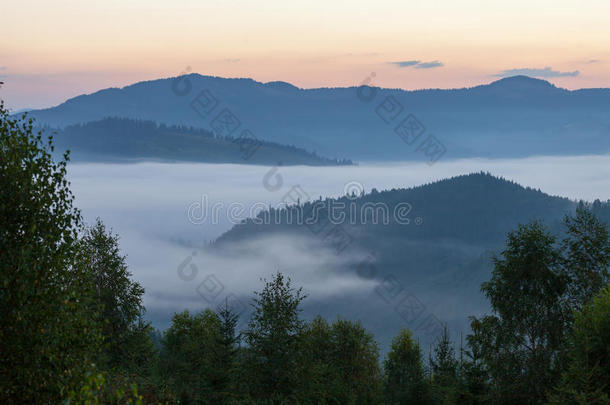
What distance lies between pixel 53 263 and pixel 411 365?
58976mm

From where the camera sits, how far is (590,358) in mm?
34500

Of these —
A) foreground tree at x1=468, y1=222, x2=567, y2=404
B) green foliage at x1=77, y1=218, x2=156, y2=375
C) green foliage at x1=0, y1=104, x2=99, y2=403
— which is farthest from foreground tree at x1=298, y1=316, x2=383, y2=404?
green foliage at x1=0, y1=104, x2=99, y2=403

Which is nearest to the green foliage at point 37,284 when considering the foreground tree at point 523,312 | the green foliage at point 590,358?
the green foliage at point 590,358

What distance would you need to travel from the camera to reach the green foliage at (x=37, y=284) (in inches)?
883

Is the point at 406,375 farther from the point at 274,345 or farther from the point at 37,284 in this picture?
the point at 37,284

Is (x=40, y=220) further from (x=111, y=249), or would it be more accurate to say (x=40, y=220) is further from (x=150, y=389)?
(x=111, y=249)

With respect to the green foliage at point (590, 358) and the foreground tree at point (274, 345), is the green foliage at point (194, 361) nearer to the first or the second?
the foreground tree at point (274, 345)

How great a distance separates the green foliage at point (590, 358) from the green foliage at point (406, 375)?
15.4 m

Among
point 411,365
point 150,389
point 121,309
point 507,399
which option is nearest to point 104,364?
point 121,309

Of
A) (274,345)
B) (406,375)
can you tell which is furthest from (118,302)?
(406,375)

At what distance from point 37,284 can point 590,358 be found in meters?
32.8

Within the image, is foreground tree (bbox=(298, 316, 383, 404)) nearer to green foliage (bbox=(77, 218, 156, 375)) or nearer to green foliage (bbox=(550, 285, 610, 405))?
green foliage (bbox=(77, 218, 156, 375))

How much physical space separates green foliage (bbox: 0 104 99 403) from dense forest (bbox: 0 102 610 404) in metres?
0.06

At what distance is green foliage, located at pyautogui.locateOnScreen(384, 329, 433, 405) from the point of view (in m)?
48.5
